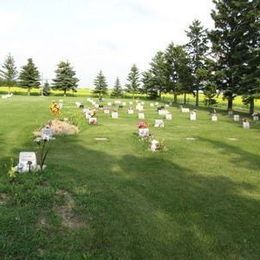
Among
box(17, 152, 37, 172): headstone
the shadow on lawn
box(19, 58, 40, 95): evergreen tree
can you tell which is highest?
box(19, 58, 40, 95): evergreen tree

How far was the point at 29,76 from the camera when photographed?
308ft

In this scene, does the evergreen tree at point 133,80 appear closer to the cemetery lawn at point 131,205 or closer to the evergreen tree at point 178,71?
the evergreen tree at point 178,71

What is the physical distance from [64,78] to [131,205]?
276ft

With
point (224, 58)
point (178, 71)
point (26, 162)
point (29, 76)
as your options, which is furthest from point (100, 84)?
point (26, 162)

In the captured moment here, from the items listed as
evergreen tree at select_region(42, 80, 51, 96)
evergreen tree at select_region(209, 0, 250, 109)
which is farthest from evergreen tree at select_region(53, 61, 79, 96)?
evergreen tree at select_region(209, 0, 250, 109)

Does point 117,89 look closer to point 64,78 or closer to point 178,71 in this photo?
point 64,78

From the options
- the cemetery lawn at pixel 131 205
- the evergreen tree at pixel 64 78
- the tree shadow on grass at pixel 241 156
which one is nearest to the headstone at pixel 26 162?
the cemetery lawn at pixel 131 205

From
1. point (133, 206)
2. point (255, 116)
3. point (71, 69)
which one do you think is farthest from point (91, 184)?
point (71, 69)

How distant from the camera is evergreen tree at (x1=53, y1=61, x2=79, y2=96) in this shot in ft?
306

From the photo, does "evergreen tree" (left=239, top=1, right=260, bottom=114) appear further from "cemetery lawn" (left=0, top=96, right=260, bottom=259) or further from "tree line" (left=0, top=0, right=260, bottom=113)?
"cemetery lawn" (left=0, top=96, right=260, bottom=259)

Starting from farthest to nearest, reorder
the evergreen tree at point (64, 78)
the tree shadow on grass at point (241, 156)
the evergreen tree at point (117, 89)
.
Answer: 1. the evergreen tree at point (117, 89)
2. the evergreen tree at point (64, 78)
3. the tree shadow on grass at point (241, 156)

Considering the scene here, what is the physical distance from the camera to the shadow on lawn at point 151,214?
8.70 metres

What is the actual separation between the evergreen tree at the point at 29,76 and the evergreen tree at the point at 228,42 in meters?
54.0

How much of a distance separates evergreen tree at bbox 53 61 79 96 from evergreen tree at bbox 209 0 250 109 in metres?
50.0
